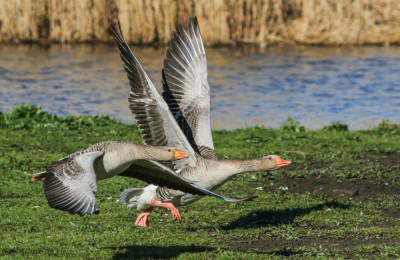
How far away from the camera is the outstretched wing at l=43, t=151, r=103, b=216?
629 centimetres

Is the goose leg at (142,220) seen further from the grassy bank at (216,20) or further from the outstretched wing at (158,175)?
the grassy bank at (216,20)

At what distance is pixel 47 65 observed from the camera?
25.4m

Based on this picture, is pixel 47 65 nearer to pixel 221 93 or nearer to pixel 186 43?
pixel 221 93

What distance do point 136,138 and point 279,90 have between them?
358 inches

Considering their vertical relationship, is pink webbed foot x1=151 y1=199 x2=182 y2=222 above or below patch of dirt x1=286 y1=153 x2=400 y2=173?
above

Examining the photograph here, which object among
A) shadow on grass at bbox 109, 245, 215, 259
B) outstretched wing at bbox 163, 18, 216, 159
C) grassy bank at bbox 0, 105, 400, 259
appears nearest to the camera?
shadow on grass at bbox 109, 245, 215, 259

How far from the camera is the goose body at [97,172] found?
21.0ft

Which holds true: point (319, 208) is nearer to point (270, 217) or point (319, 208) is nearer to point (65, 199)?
point (270, 217)

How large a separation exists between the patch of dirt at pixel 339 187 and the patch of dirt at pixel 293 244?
225 centimetres

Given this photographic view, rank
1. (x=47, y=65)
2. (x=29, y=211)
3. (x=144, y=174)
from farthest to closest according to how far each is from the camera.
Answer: (x=47, y=65), (x=29, y=211), (x=144, y=174)

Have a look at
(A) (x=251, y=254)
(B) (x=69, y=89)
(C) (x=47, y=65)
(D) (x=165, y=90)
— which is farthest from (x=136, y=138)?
(C) (x=47, y=65)

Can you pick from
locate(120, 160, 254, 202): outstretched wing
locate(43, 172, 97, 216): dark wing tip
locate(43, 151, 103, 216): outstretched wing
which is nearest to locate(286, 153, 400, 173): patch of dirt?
locate(120, 160, 254, 202): outstretched wing

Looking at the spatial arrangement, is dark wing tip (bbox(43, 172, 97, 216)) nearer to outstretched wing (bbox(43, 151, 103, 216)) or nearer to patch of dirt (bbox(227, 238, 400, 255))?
outstretched wing (bbox(43, 151, 103, 216))

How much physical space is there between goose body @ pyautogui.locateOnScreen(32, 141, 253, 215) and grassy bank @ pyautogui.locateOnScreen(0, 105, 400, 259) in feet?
2.28
